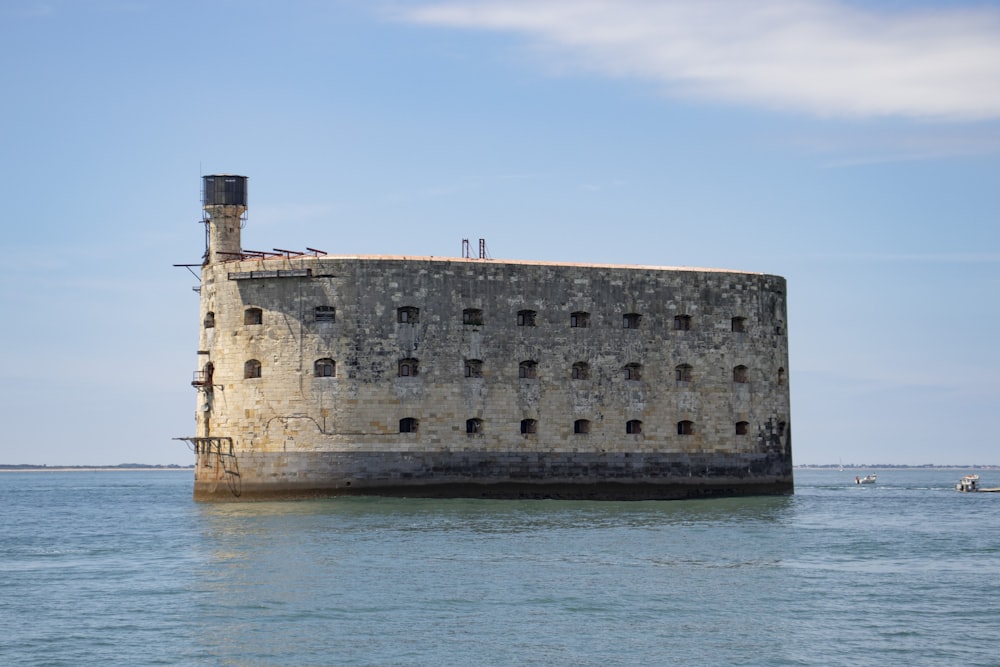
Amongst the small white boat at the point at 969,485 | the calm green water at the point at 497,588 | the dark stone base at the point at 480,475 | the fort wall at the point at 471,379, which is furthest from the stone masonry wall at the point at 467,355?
the small white boat at the point at 969,485

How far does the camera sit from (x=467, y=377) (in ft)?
128

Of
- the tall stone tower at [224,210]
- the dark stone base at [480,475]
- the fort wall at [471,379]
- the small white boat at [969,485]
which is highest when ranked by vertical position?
the tall stone tower at [224,210]

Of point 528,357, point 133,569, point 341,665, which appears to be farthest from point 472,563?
point 528,357

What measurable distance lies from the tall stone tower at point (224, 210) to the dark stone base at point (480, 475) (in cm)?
675

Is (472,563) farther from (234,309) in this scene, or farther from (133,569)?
(234,309)

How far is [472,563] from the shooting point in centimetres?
2638

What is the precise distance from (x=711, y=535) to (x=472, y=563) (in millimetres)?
7406

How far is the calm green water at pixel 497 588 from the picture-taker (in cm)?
1867

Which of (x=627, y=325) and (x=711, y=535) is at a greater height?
(x=627, y=325)

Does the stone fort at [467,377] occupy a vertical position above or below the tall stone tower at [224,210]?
below

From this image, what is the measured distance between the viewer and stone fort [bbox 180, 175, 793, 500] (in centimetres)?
3825

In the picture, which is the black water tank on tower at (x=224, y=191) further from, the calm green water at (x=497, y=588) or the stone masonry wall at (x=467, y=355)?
the calm green water at (x=497, y=588)

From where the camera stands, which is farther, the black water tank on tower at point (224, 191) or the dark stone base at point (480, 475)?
the black water tank on tower at point (224, 191)

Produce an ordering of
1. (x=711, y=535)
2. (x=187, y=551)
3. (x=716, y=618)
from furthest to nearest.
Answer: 1. (x=711, y=535)
2. (x=187, y=551)
3. (x=716, y=618)
